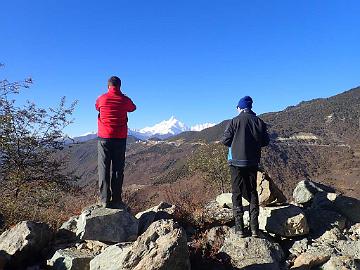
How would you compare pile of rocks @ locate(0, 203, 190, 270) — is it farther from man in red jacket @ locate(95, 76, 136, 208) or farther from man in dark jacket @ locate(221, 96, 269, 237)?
man in dark jacket @ locate(221, 96, 269, 237)

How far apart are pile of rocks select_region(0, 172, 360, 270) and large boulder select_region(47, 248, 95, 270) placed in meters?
0.02

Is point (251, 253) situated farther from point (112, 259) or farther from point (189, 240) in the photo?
point (112, 259)

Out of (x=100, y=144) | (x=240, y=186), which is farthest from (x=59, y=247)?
(x=240, y=186)

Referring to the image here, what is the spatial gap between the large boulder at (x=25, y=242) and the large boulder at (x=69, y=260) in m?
0.45

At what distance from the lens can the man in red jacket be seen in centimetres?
877

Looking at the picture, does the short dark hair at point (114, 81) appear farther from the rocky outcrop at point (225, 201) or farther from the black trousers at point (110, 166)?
the rocky outcrop at point (225, 201)

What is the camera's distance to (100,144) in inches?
349

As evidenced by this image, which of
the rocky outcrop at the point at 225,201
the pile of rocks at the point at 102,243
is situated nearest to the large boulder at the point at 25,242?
the pile of rocks at the point at 102,243

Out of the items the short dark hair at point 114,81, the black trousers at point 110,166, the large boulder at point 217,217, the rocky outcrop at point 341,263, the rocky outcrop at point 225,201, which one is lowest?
the rocky outcrop at point 341,263

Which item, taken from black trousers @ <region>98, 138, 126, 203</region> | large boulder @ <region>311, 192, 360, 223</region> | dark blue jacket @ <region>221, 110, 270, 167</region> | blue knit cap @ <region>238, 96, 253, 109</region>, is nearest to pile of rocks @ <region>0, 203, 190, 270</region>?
black trousers @ <region>98, 138, 126, 203</region>

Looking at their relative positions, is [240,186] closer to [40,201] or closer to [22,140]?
[40,201]

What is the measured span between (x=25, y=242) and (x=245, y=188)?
444 cm

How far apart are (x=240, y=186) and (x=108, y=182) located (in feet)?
9.46

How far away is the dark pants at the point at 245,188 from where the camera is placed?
8.27 meters
